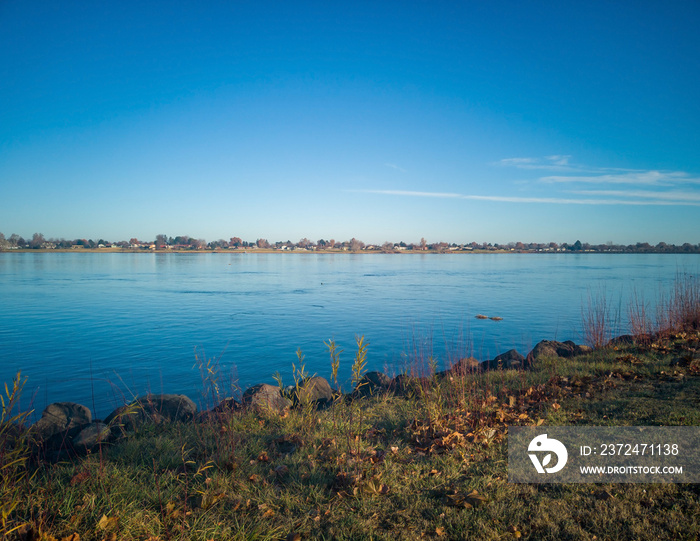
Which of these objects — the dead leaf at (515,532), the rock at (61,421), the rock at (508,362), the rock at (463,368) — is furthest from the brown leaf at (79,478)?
the rock at (508,362)

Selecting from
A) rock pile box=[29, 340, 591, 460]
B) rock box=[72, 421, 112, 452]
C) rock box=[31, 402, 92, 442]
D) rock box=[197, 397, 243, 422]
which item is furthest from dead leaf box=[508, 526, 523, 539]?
rock box=[31, 402, 92, 442]

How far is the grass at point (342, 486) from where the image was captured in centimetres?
416

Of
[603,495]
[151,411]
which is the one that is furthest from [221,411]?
[603,495]

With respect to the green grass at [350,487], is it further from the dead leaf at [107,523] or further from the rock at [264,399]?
the rock at [264,399]

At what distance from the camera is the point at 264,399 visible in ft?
28.3

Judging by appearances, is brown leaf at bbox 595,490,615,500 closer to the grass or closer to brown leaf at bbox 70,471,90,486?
the grass

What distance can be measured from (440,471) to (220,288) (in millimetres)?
43420

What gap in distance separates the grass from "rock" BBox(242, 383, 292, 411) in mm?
521

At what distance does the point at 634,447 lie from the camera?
19.1 feet

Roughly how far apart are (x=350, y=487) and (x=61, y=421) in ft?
24.0

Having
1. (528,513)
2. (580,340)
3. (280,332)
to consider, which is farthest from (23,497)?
(580,340)

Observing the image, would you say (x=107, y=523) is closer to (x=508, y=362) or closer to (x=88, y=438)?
(x=88, y=438)

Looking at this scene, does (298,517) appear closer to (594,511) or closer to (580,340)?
(594,511)

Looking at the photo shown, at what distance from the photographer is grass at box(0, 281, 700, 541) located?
13.6ft
